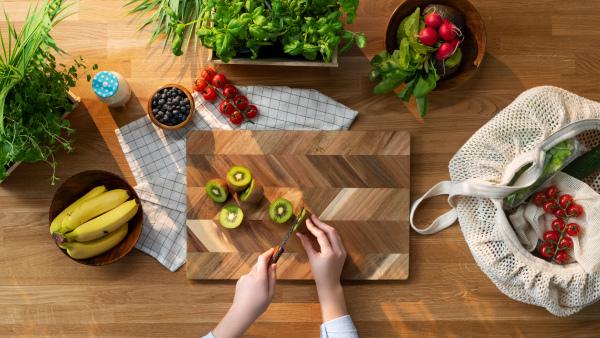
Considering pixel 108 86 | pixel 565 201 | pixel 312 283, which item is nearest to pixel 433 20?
pixel 565 201

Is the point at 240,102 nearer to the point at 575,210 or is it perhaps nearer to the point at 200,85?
the point at 200,85

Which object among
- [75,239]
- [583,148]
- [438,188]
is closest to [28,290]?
[75,239]

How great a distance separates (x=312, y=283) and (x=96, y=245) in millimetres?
769

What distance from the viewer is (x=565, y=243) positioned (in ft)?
4.83

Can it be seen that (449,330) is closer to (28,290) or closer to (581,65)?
(581,65)

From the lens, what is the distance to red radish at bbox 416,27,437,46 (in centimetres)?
135

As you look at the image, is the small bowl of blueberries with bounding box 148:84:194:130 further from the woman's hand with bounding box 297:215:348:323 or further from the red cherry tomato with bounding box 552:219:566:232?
the red cherry tomato with bounding box 552:219:566:232

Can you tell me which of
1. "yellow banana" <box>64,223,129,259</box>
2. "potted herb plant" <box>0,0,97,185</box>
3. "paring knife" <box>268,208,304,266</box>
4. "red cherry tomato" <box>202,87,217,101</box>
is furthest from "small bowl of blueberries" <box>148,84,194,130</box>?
"paring knife" <box>268,208,304,266</box>

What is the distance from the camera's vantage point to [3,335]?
5.10ft

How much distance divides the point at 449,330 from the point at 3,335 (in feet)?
5.47

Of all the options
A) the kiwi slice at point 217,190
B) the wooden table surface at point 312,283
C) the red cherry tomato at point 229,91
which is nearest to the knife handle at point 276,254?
the wooden table surface at point 312,283

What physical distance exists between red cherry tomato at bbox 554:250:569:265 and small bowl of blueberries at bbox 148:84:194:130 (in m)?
1.40

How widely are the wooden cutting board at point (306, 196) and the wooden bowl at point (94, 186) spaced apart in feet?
0.62

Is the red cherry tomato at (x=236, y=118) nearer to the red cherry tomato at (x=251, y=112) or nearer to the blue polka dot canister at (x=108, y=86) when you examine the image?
the red cherry tomato at (x=251, y=112)
